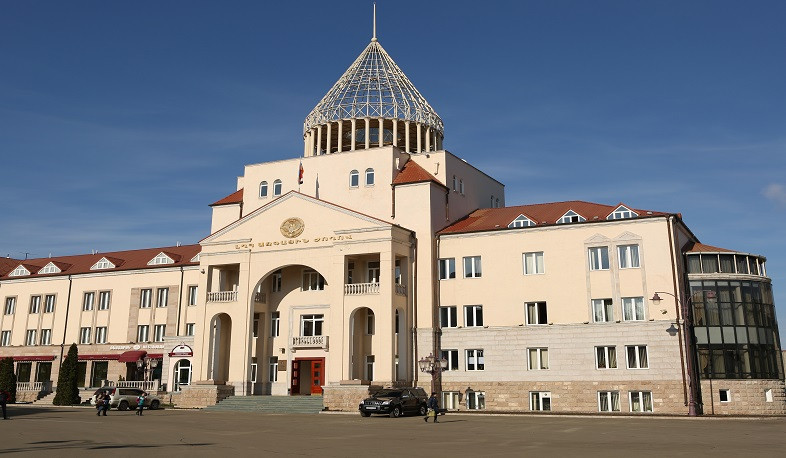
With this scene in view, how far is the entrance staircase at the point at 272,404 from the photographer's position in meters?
45.9

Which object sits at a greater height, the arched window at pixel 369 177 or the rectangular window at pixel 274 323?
the arched window at pixel 369 177

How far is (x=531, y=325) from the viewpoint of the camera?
153 feet

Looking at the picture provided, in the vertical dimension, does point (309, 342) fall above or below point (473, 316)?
below

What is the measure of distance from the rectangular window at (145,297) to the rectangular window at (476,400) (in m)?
32.5

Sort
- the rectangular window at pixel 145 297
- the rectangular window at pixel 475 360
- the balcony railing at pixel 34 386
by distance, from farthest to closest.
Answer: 1. the rectangular window at pixel 145 297
2. the balcony railing at pixel 34 386
3. the rectangular window at pixel 475 360

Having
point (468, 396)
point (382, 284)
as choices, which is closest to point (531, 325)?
point (468, 396)

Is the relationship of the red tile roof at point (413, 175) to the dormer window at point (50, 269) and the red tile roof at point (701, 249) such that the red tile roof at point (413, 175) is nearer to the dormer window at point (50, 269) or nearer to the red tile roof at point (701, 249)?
the red tile roof at point (701, 249)

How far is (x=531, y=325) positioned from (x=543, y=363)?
258 centimetres

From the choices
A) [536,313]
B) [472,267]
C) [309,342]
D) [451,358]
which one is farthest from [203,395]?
[536,313]

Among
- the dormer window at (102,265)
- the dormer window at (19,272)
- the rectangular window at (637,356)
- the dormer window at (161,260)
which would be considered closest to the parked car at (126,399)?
the dormer window at (161,260)

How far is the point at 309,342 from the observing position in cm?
5128

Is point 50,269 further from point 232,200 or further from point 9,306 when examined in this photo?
point 232,200

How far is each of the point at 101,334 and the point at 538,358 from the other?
41494 mm

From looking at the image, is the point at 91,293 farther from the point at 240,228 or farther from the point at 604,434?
the point at 604,434
